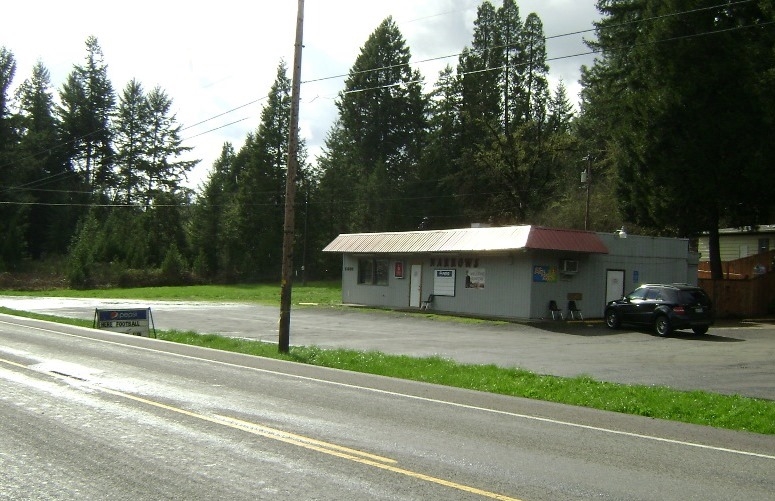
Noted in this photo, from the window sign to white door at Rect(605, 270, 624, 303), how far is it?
6974 mm

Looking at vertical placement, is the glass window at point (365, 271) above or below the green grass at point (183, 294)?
above

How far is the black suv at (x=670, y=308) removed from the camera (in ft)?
84.1

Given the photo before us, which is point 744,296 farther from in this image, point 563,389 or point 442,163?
point 442,163

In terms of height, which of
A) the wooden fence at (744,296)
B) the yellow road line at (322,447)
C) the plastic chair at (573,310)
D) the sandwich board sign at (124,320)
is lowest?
the yellow road line at (322,447)

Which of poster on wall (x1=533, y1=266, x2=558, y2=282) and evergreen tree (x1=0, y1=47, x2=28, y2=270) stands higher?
evergreen tree (x1=0, y1=47, x2=28, y2=270)

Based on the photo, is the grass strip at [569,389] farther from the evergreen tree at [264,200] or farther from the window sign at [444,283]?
the evergreen tree at [264,200]

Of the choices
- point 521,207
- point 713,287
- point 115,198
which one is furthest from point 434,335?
point 115,198

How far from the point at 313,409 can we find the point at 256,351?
8916mm

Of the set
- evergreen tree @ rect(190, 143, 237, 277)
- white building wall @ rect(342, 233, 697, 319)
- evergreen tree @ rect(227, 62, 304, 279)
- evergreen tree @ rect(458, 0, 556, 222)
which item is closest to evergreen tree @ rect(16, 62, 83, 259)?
evergreen tree @ rect(190, 143, 237, 277)

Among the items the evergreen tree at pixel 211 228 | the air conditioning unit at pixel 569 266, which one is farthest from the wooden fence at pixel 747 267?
the evergreen tree at pixel 211 228

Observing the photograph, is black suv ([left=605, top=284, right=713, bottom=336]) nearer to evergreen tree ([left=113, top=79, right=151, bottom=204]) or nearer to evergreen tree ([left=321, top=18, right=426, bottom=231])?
evergreen tree ([left=321, top=18, right=426, bottom=231])

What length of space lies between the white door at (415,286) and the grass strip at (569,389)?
18.5m

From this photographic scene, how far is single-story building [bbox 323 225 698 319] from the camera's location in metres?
31.4

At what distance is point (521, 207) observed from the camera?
57625 mm
